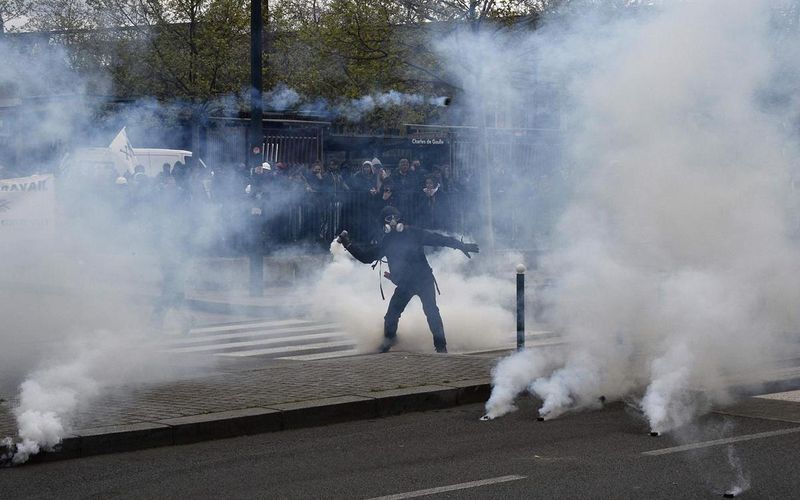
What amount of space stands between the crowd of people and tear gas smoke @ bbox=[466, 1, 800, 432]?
3.85m

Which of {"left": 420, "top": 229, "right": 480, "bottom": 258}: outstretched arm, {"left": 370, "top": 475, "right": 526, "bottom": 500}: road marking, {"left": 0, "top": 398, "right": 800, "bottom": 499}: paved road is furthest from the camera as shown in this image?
{"left": 420, "top": 229, "right": 480, "bottom": 258}: outstretched arm

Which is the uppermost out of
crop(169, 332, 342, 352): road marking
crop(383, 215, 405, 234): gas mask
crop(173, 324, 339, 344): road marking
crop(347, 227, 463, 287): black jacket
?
crop(383, 215, 405, 234): gas mask

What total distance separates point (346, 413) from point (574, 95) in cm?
414

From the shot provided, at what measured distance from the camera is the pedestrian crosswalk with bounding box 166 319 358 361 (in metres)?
12.8

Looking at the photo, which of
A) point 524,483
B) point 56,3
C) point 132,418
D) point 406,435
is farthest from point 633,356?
point 56,3

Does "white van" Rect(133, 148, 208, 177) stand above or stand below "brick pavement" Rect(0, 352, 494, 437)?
above

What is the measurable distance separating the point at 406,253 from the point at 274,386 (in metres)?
2.95

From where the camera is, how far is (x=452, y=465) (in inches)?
285

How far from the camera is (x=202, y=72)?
1831 centimetres

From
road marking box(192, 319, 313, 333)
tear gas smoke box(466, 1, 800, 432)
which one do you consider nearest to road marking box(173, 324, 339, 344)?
road marking box(192, 319, 313, 333)

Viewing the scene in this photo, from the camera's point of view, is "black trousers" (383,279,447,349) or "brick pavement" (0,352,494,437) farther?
"black trousers" (383,279,447,349)

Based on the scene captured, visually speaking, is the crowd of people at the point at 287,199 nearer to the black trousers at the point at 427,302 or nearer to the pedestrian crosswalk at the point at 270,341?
the black trousers at the point at 427,302

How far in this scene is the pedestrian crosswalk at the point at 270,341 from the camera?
12.8 m

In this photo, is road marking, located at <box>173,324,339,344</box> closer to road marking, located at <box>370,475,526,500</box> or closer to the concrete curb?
the concrete curb
